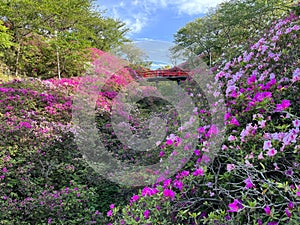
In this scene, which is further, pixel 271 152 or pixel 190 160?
pixel 190 160

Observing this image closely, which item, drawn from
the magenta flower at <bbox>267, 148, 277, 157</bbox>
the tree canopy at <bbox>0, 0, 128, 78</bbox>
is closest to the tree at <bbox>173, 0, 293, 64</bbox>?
the magenta flower at <bbox>267, 148, 277, 157</bbox>

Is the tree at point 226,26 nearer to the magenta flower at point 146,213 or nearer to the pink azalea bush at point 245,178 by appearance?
the pink azalea bush at point 245,178

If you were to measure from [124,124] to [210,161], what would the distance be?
312 cm

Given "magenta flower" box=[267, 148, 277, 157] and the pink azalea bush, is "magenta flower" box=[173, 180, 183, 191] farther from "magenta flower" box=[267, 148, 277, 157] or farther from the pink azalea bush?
"magenta flower" box=[267, 148, 277, 157]

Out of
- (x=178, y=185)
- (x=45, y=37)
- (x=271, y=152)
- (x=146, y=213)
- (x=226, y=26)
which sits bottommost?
(x=146, y=213)

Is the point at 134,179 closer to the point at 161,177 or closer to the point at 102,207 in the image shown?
the point at 102,207

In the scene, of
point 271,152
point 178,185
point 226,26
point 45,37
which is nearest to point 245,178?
point 271,152

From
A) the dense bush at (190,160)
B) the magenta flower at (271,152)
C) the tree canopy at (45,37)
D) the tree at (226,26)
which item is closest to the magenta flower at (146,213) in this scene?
the dense bush at (190,160)

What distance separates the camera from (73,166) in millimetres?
3283

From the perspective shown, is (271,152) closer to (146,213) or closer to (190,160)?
(190,160)

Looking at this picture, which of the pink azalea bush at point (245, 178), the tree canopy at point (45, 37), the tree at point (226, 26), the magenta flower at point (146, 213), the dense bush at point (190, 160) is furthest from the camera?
the tree at point (226, 26)

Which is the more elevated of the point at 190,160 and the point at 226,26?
the point at 226,26

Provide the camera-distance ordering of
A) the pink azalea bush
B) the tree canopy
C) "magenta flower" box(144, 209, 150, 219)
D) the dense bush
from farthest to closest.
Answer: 1. the tree canopy
2. "magenta flower" box(144, 209, 150, 219)
3. the dense bush
4. the pink azalea bush

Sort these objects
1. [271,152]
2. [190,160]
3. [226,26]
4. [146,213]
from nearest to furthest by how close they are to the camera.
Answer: [271,152] < [146,213] < [190,160] < [226,26]
